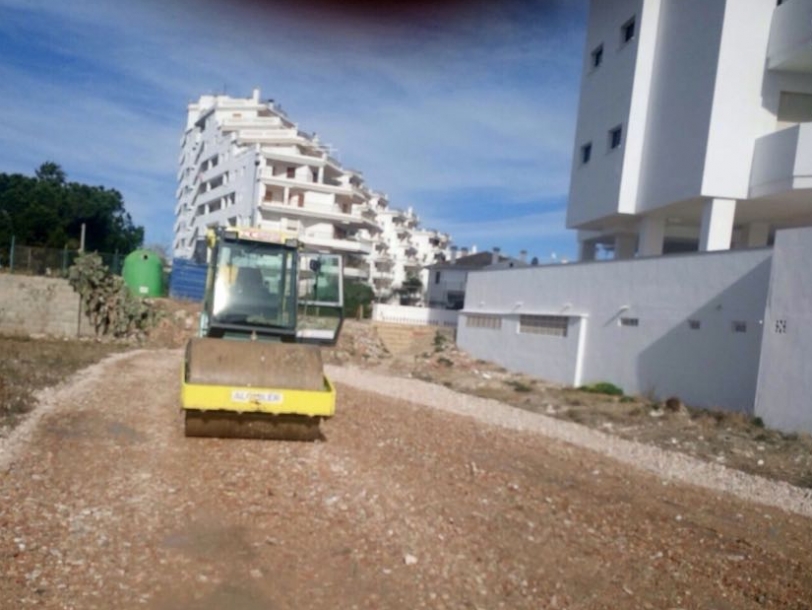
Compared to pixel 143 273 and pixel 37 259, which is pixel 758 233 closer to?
pixel 143 273

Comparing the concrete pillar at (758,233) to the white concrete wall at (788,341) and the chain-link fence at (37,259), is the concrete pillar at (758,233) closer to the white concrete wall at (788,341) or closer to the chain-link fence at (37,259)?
the white concrete wall at (788,341)

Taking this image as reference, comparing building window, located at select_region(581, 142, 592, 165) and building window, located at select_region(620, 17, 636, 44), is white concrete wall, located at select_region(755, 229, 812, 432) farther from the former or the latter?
building window, located at select_region(581, 142, 592, 165)

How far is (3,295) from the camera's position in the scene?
23281 mm

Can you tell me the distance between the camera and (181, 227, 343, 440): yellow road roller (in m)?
8.05

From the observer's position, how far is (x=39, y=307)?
23516 mm

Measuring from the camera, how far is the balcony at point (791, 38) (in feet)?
53.7

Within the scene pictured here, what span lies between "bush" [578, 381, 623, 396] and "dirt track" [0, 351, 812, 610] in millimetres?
8053

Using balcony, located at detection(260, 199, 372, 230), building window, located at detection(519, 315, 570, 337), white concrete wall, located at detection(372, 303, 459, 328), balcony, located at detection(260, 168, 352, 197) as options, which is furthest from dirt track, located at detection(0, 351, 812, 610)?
balcony, located at detection(260, 168, 352, 197)

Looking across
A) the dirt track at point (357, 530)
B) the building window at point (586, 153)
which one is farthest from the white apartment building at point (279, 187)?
the dirt track at point (357, 530)

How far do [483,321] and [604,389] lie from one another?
869 cm

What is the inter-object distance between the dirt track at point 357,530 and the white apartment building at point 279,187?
135 feet

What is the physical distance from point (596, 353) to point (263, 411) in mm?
12662

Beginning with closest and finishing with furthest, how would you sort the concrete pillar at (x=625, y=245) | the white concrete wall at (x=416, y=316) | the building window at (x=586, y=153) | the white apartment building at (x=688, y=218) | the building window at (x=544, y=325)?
the white apartment building at (x=688, y=218) < the building window at (x=544, y=325) < the building window at (x=586, y=153) < the concrete pillar at (x=625, y=245) < the white concrete wall at (x=416, y=316)

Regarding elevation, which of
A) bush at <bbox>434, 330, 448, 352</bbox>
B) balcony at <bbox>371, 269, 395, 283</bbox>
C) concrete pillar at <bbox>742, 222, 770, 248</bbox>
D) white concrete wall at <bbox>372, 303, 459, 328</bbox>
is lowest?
bush at <bbox>434, 330, 448, 352</bbox>
